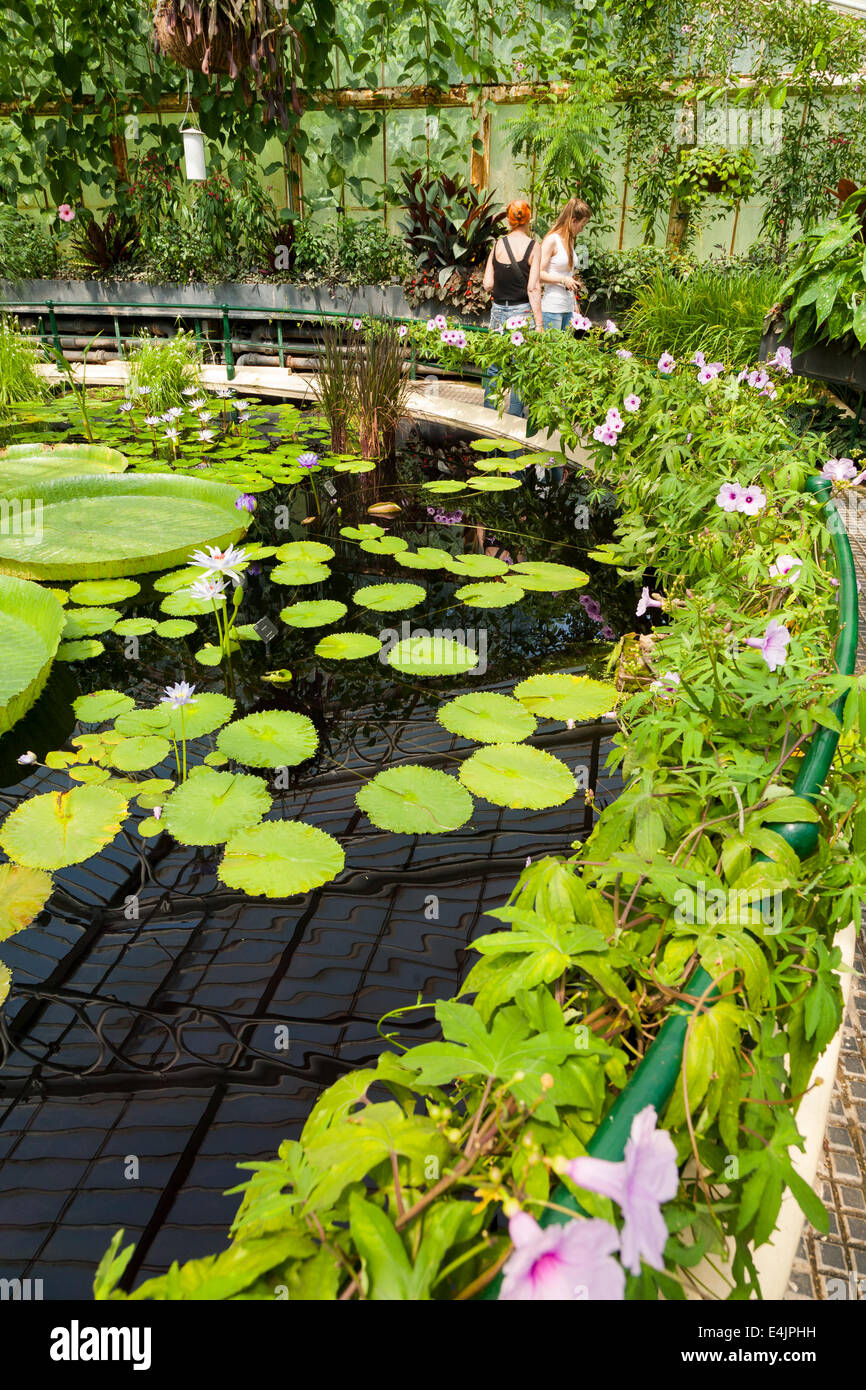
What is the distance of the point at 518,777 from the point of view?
2166 mm

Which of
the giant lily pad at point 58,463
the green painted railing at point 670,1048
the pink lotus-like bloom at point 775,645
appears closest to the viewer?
the green painted railing at point 670,1048

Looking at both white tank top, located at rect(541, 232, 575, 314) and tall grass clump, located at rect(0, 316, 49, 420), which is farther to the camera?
tall grass clump, located at rect(0, 316, 49, 420)

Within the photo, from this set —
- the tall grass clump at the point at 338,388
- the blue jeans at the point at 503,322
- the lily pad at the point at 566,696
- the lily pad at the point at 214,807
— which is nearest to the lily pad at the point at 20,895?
the lily pad at the point at 214,807

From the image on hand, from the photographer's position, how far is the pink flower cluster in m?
1.67

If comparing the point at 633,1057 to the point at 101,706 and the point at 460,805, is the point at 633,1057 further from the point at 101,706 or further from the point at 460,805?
the point at 101,706

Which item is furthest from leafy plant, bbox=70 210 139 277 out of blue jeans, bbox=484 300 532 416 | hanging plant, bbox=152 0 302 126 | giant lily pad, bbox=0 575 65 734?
giant lily pad, bbox=0 575 65 734

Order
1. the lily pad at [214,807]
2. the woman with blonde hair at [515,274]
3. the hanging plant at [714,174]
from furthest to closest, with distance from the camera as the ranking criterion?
the hanging plant at [714,174]
the woman with blonde hair at [515,274]
the lily pad at [214,807]

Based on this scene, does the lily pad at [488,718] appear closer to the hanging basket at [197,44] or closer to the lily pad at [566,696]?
the lily pad at [566,696]

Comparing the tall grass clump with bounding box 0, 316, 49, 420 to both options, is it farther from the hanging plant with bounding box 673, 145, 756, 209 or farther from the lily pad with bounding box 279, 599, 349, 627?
the hanging plant with bounding box 673, 145, 756, 209

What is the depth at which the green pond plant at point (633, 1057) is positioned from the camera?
588mm

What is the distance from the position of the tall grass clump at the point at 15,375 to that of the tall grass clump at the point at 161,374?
0.99m

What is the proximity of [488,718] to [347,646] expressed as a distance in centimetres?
68

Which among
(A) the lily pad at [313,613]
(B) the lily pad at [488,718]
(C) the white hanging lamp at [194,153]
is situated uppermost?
(C) the white hanging lamp at [194,153]

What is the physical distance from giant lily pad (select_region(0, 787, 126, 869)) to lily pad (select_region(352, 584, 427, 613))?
1.33 metres
